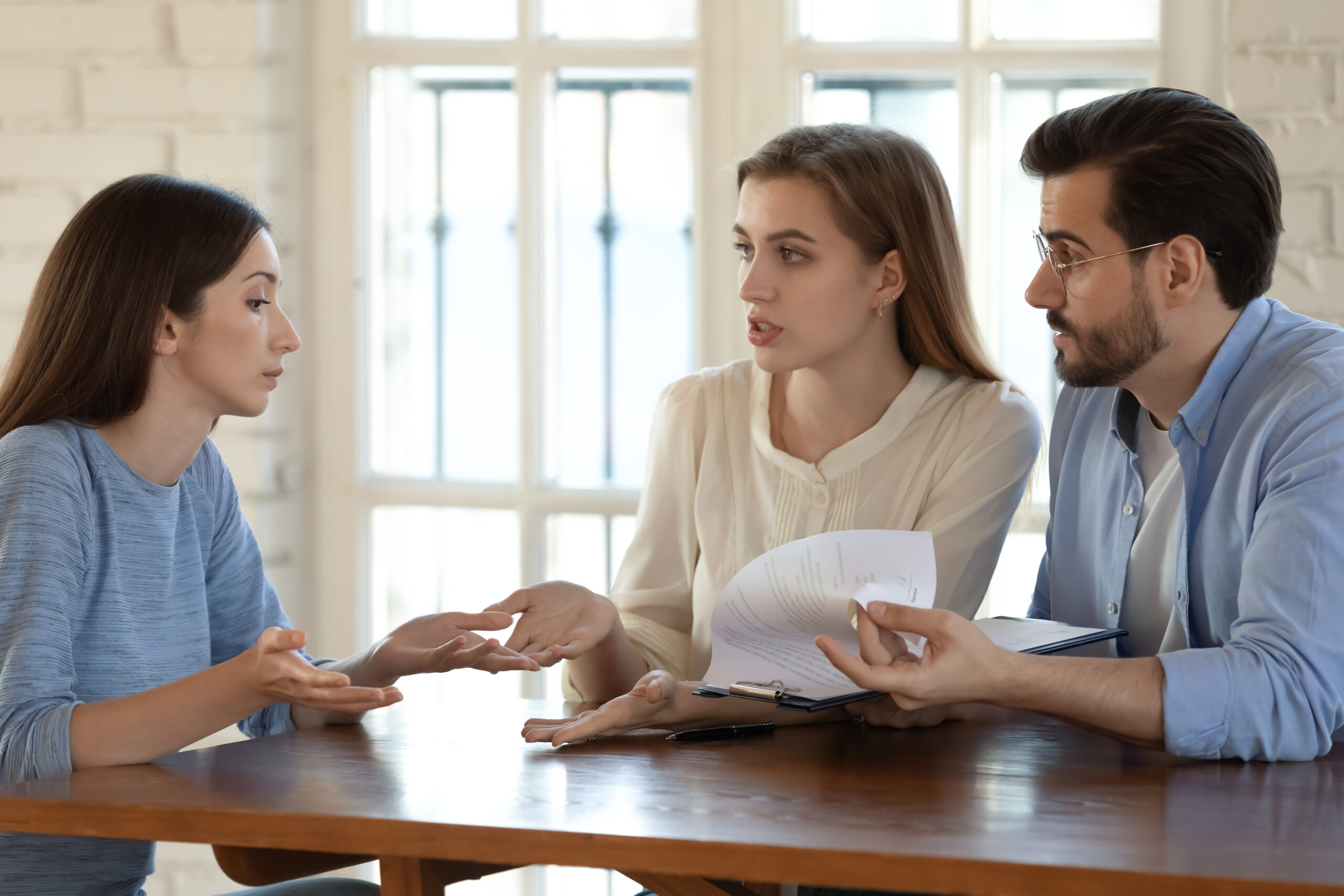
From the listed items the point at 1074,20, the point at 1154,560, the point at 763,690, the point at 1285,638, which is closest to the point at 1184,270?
the point at 1154,560

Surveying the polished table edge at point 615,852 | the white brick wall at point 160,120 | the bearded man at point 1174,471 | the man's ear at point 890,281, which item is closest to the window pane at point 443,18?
the white brick wall at point 160,120

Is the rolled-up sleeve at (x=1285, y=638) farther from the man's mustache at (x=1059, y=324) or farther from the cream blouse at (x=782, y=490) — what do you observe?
the cream blouse at (x=782, y=490)

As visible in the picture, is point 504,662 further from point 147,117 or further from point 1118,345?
point 147,117

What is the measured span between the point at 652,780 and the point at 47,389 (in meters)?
0.80

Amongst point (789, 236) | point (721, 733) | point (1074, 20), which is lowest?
point (721, 733)

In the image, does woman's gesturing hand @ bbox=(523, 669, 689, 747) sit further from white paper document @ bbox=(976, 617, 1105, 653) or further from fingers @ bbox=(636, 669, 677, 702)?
white paper document @ bbox=(976, 617, 1105, 653)

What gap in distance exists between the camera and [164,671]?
4.61 ft

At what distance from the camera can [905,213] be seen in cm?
177

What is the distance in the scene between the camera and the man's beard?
1435 mm

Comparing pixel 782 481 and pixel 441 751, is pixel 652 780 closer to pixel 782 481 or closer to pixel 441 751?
pixel 441 751

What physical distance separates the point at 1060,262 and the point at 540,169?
1144 mm

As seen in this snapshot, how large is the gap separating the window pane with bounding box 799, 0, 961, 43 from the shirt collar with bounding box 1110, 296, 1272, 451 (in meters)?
0.94

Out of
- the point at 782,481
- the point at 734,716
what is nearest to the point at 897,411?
the point at 782,481

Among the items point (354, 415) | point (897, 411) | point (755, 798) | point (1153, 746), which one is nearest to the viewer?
point (755, 798)
